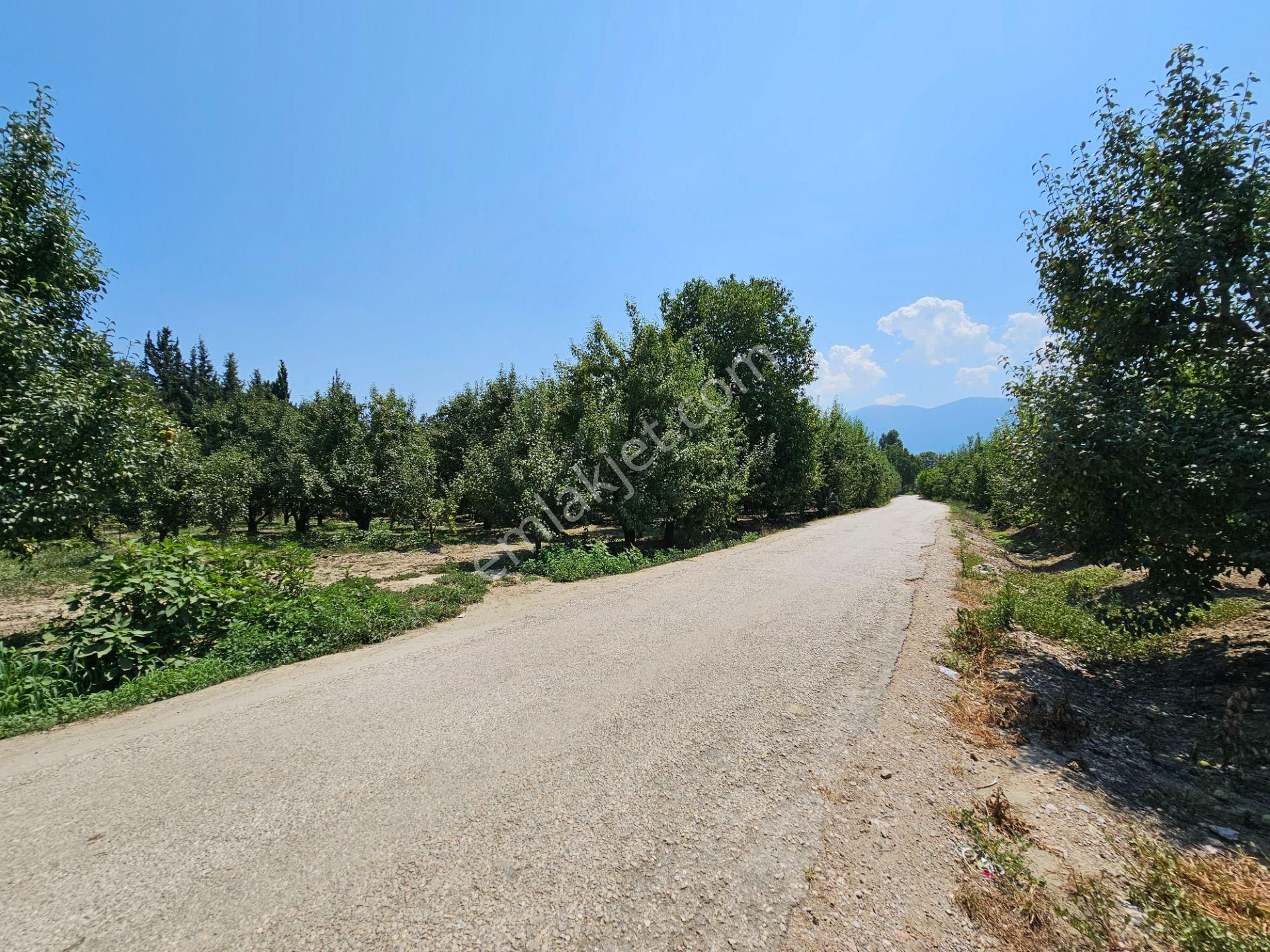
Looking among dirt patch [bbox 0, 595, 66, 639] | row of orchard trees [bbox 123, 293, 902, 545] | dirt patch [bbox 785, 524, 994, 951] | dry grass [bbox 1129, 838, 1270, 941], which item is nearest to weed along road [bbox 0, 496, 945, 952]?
dirt patch [bbox 785, 524, 994, 951]

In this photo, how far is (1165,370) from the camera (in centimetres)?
562

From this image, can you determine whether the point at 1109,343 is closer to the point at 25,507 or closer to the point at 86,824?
the point at 86,824

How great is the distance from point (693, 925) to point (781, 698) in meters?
2.66

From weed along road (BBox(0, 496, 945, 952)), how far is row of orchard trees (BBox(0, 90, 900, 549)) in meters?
4.70

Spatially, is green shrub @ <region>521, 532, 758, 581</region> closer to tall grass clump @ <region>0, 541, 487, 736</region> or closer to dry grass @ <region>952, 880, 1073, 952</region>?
tall grass clump @ <region>0, 541, 487, 736</region>

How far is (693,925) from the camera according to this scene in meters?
2.32

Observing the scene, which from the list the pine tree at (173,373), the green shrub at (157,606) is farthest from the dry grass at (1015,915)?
the pine tree at (173,373)

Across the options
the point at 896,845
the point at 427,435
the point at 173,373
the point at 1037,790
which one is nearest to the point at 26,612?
the point at 896,845

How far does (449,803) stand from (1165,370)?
860cm

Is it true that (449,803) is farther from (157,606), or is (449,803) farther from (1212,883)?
(157,606)

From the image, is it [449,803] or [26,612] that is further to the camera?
[26,612]

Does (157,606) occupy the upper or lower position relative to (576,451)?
lower


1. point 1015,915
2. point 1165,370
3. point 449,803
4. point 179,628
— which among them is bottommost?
point 1015,915

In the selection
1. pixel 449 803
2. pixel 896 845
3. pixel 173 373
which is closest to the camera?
pixel 896 845
